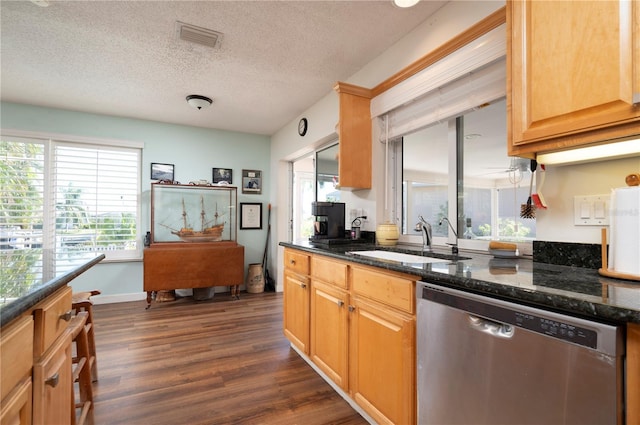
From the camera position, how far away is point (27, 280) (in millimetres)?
1032

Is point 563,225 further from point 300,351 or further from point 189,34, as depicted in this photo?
point 189,34

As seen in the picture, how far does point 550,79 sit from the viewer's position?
1.15 meters

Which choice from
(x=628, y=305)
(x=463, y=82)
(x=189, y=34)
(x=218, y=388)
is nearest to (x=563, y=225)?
(x=628, y=305)

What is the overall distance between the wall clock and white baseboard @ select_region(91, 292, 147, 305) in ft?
10.1

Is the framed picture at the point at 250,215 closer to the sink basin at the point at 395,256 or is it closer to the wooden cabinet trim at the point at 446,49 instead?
the wooden cabinet trim at the point at 446,49

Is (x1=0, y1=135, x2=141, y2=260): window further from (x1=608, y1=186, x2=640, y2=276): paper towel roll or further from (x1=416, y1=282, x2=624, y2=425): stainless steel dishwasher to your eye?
(x1=608, y1=186, x2=640, y2=276): paper towel roll

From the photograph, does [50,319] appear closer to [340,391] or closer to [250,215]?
[340,391]

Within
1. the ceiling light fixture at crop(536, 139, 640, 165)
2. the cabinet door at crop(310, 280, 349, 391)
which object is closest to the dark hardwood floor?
the cabinet door at crop(310, 280, 349, 391)

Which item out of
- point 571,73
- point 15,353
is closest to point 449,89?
point 571,73

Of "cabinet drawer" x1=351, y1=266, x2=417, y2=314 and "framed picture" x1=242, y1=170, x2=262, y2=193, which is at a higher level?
"framed picture" x1=242, y1=170, x2=262, y2=193

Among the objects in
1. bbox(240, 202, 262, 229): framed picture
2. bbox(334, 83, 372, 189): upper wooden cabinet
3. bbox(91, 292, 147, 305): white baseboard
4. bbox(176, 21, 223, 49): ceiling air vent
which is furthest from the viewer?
bbox(240, 202, 262, 229): framed picture

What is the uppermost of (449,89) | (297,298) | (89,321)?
(449,89)

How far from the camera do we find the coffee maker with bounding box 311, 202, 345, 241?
102 inches

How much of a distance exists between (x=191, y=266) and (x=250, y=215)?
49.8 inches
